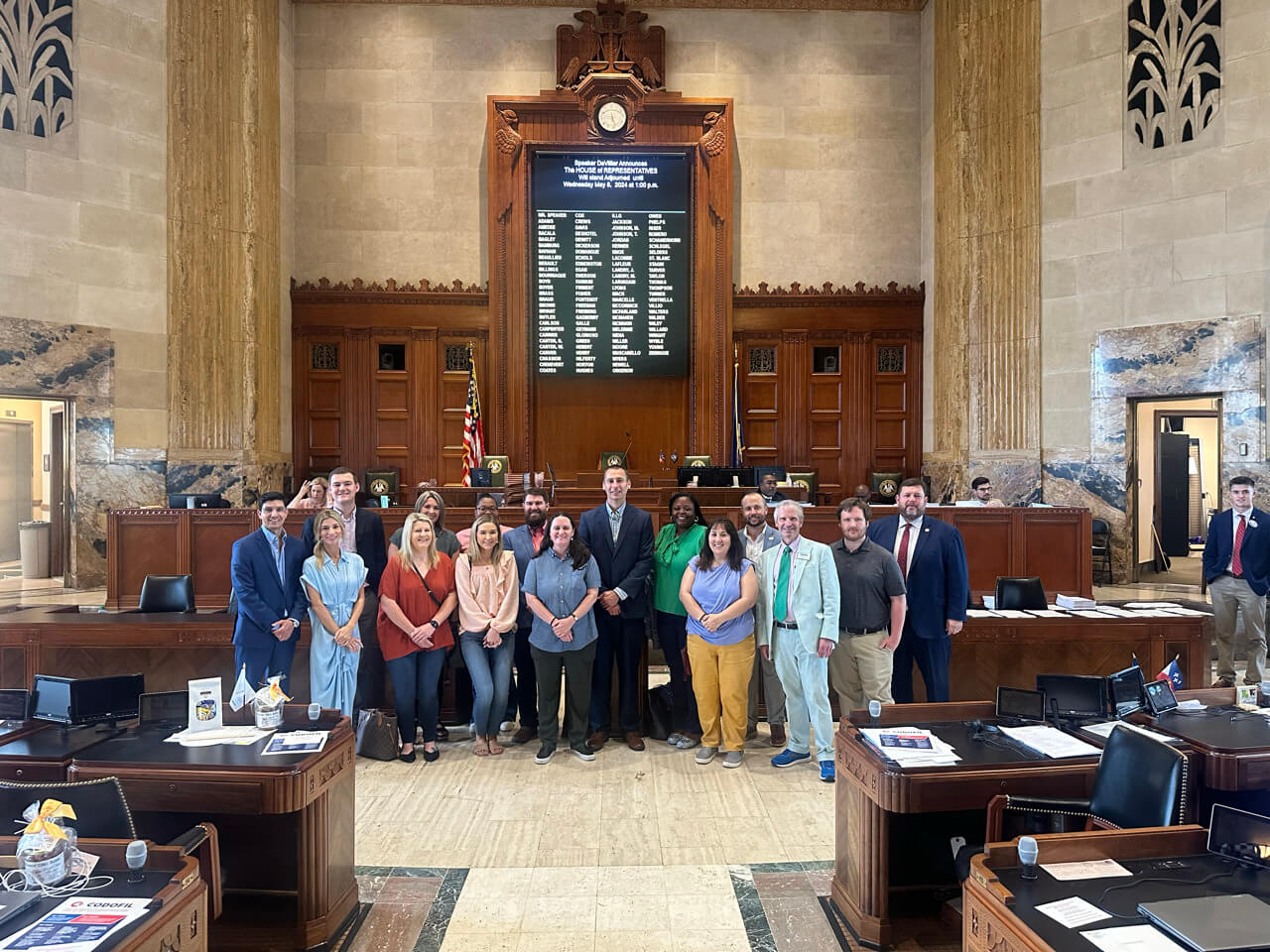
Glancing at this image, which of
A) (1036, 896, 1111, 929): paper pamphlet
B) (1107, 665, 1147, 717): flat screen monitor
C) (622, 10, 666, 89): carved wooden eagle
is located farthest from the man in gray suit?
(622, 10, 666, 89): carved wooden eagle

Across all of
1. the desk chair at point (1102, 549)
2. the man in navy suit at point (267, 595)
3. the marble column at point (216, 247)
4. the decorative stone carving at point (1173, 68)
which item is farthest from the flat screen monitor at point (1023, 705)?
the marble column at point (216, 247)

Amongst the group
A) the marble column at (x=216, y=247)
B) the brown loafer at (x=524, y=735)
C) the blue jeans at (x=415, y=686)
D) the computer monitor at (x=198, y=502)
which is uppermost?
the marble column at (x=216, y=247)

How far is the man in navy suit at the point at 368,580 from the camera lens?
541 cm

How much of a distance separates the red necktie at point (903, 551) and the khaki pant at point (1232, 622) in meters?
3.43

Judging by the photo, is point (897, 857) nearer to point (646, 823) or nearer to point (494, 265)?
point (646, 823)

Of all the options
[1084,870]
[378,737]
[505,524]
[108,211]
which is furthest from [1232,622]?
[108,211]

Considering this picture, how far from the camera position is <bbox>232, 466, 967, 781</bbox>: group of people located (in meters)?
4.90

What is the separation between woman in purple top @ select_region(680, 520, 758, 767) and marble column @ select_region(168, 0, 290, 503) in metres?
7.69

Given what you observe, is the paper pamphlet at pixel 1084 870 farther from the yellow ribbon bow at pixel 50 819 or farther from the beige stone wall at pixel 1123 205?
the beige stone wall at pixel 1123 205

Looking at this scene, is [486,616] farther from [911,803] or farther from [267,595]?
[911,803]

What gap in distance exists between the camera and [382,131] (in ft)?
40.3

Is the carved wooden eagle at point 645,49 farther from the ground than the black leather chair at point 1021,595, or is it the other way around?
the carved wooden eagle at point 645,49

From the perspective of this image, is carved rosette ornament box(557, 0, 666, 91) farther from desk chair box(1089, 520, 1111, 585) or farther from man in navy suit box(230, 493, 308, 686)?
man in navy suit box(230, 493, 308, 686)

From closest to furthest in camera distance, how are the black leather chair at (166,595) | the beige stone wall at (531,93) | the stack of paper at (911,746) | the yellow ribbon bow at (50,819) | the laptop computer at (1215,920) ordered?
the laptop computer at (1215,920) < the yellow ribbon bow at (50,819) < the stack of paper at (911,746) < the black leather chair at (166,595) < the beige stone wall at (531,93)
